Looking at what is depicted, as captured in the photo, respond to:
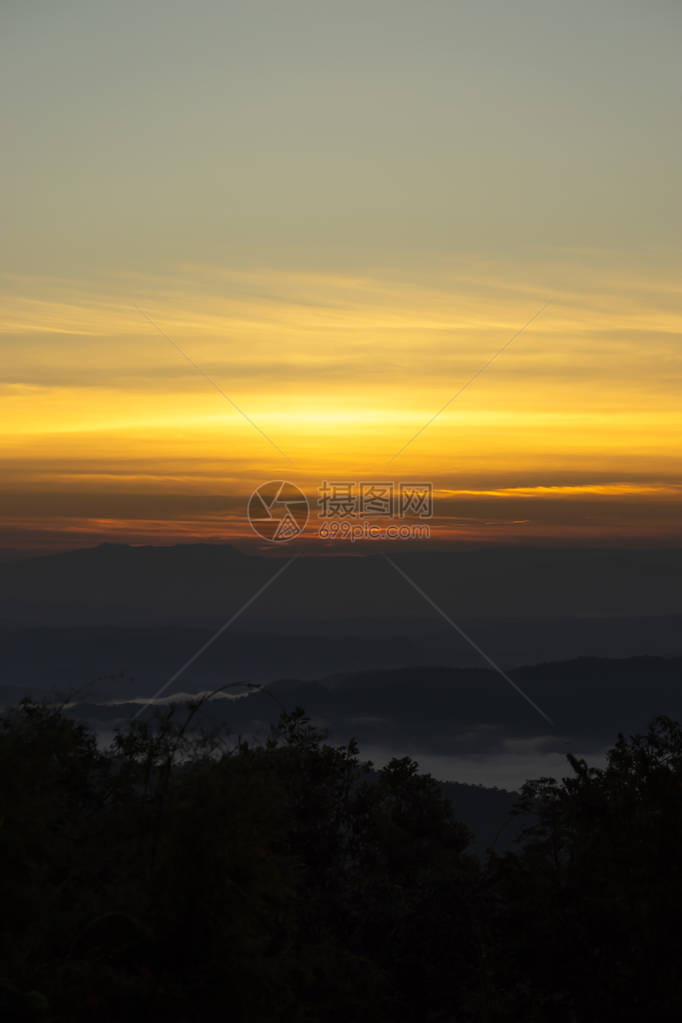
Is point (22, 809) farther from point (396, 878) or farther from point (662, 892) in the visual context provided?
point (396, 878)

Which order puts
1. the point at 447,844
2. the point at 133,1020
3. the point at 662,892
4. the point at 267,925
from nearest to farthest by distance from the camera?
1. the point at 133,1020
2. the point at 267,925
3. the point at 662,892
4. the point at 447,844

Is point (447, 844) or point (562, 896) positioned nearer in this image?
point (562, 896)

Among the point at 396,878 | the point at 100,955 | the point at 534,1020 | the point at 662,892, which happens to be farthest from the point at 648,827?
the point at 396,878

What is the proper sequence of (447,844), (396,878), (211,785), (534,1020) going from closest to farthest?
(211,785) → (534,1020) → (396,878) → (447,844)

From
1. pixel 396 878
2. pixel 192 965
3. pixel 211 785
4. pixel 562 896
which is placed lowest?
pixel 396 878

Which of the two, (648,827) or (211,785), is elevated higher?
(211,785)

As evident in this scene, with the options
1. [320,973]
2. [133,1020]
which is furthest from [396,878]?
[133,1020]

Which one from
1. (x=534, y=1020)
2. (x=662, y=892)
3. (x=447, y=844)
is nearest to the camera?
(x=662, y=892)

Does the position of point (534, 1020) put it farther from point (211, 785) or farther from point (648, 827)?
point (211, 785)

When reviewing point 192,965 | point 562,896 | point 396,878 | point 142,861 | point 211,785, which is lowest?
point 396,878
